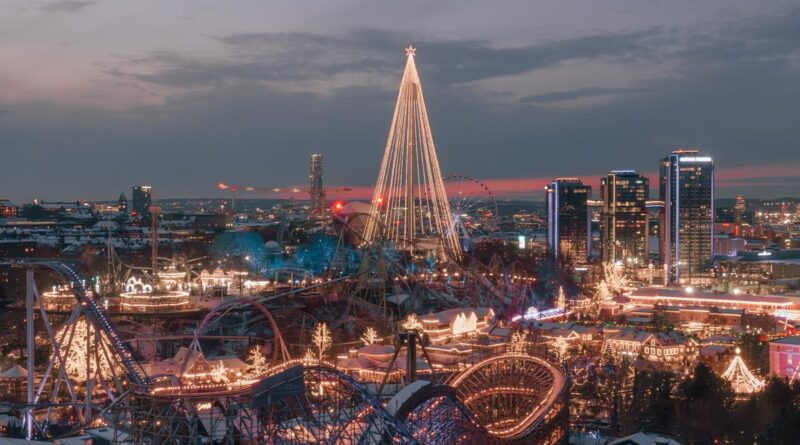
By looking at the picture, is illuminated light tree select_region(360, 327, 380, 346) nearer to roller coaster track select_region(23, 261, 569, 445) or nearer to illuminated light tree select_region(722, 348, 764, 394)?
roller coaster track select_region(23, 261, 569, 445)

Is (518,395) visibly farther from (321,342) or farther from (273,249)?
(273,249)

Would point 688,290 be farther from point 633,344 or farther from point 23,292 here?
point 23,292

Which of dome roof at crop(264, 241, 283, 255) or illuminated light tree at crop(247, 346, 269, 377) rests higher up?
dome roof at crop(264, 241, 283, 255)

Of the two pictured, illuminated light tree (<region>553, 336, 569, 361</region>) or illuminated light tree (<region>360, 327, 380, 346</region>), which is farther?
illuminated light tree (<region>553, 336, 569, 361</region>)

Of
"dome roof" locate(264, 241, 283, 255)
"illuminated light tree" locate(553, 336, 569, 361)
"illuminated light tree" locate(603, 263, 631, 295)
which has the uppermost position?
"dome roof" locate(264, 241, 283, 255)

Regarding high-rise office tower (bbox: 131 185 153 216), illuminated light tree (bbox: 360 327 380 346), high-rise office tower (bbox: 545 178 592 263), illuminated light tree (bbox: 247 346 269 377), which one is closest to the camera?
illuminated light tree (bbox: 247 346 269 377)

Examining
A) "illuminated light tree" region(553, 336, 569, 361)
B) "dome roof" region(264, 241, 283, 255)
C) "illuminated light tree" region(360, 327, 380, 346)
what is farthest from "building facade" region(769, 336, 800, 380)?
"dome roof" region(264, 241, 283, 255)

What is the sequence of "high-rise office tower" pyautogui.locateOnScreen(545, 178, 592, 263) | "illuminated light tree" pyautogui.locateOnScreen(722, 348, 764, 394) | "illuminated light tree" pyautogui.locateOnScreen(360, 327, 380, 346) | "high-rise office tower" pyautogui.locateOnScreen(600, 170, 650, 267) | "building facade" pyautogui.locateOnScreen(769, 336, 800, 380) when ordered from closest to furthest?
1. "illuminated light tree" pyautogui.locateOnScreen(722, 348, 764, 394)
2. "building facade" pyautogui.locateOnScreen(769, 336, 800, 380)
3. "illuminated light tree" pyautogui.locateOnScreen(360, 327, 380, 346)
4. "high-rise office tower" pyautogui.locateOnScreen(600, 170, 650, 267)
5. "high-rise office tower" pyautogui.locateOnScreen(545, 178, 592, 263)

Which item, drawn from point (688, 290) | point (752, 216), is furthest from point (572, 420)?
point (752, 216)

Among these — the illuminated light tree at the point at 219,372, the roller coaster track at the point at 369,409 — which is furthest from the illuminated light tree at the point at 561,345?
the illuminated light tree at the point at 219,372
